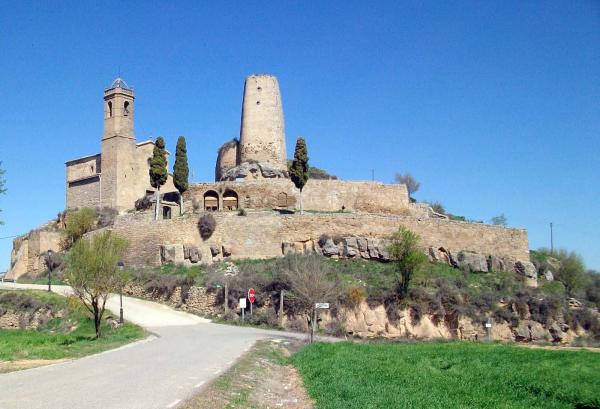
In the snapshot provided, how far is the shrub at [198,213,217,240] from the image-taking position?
136ft

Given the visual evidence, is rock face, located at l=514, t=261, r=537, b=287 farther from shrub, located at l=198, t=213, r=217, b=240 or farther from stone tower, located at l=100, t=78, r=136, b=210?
stone tower, located at l=100, t=78, r=136, b=210

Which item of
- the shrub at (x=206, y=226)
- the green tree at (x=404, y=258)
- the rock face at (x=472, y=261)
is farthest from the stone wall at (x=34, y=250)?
the rock face at (x=472, y=261)

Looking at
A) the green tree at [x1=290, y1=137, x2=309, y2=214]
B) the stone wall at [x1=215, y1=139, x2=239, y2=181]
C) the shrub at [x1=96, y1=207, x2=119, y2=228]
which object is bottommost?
the shrub at [x1=96, y1=207, x2=119, y2=228]

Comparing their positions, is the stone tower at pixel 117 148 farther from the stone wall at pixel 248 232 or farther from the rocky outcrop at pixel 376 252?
the rocky outcrop at pixel 376 252

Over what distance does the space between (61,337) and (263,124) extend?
28.6m

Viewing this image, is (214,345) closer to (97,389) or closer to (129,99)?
(97,389)

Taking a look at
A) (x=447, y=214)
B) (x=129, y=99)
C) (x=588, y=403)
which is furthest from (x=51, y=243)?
(x=588, y=403)

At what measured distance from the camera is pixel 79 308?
Answer: 28938 millimetres

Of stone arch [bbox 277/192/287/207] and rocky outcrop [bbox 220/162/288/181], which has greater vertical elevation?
rocky outcrop [bbox 220/162/288/181]

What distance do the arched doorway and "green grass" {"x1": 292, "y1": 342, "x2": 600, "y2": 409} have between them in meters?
26.2

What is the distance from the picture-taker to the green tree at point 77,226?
→ 4778cm

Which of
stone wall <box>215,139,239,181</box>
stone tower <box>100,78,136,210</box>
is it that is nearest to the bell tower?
stone tower <box>100,78,136,210</box>

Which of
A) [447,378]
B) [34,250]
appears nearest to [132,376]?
[447,378]

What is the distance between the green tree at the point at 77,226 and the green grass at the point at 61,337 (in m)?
10.8
